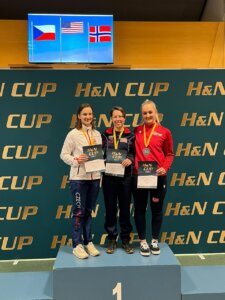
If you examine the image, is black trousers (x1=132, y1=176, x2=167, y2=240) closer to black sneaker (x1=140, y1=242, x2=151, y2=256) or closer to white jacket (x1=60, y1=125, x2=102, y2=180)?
black sneaker (x1=140, y1=242, x2=151, y2=256)

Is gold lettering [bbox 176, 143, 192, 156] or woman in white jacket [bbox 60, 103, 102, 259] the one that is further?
gold lettering [bbox 176, 143, 192, 156]

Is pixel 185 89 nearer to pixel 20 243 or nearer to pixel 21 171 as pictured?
pixel 21 171

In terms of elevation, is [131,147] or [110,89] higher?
[110,89]

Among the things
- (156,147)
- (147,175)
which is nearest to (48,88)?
(156,147)

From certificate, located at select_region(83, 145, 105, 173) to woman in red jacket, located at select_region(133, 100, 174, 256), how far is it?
0.30m

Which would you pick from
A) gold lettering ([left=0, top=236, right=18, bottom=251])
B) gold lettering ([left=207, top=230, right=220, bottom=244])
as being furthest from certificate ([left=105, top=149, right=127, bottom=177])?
gold lettering ([left=207, top=230, right=220, bottom=244])

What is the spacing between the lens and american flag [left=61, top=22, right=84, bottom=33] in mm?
4508

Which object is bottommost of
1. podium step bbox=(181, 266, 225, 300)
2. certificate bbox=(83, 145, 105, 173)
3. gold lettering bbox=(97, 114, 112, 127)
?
podium step bbox=(181, 266, 225, 300)

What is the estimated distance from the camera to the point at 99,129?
3822 mm

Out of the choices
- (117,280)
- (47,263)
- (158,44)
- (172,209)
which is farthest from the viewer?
(158,44)

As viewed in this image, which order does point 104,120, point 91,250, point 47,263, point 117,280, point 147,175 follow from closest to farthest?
point 117,280
point 147,175
point 91,250
point 47,263
point 104,120

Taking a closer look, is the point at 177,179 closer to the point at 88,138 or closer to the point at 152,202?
the point at 152,202

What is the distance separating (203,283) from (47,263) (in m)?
1.71

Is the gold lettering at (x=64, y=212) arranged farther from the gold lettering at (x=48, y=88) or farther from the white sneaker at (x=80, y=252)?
the gold lettering at (x=48, y=88)
